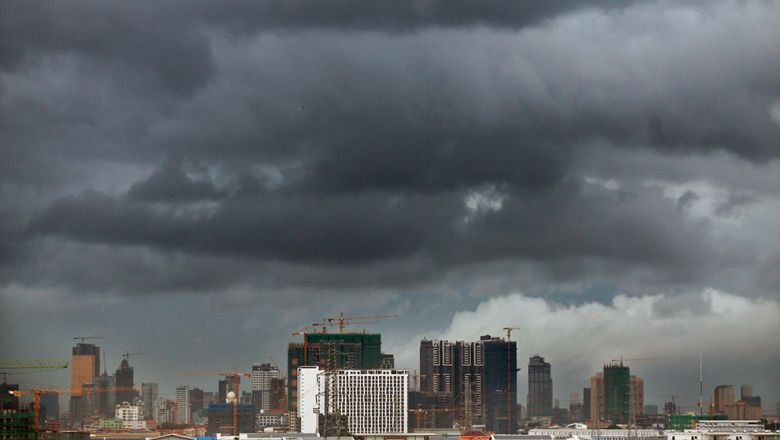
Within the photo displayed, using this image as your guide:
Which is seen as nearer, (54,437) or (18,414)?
(18,414)
